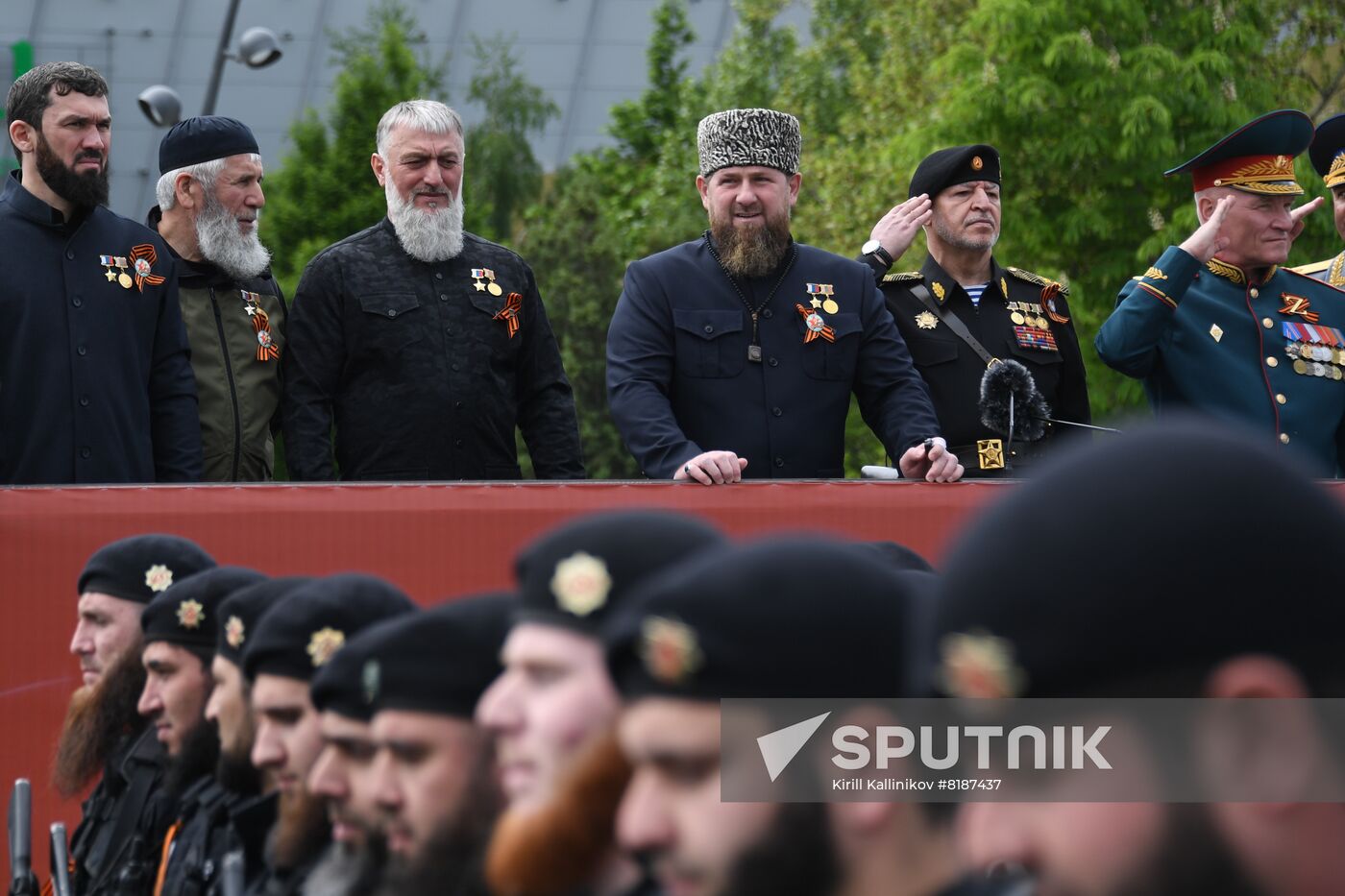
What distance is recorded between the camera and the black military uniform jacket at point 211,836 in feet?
11.4

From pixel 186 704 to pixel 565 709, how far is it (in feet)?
6.25

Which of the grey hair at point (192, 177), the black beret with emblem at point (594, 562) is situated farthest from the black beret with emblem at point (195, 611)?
the grey hair at point (192, 177)

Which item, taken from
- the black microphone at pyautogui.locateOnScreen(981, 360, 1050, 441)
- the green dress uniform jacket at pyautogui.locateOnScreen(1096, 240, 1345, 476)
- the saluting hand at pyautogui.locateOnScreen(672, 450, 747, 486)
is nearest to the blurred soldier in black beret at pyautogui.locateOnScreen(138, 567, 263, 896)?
the saluting hand at pyautogui.locateOnScreen(672, 450, 747, 486)

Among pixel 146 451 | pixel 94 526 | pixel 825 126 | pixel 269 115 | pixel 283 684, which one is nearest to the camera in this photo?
pixel 283 684

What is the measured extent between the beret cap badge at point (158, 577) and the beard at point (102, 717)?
0.15 metres

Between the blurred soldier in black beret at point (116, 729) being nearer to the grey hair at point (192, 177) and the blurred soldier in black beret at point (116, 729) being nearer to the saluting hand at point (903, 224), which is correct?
the grey hair at point (192, 177)

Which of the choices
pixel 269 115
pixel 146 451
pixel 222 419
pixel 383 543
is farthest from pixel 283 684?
→ pixel 269 115

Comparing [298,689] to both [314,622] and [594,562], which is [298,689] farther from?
[594,562]

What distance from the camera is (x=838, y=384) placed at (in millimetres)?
6840

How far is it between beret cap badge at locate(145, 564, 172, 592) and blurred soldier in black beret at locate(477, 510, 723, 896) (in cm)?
227

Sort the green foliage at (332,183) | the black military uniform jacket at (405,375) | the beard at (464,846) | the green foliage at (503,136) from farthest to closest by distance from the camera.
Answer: the green foliage at (503,136) → the green foliage at (332,183) → the black military uniform jacket at (405,375) → the beard at (464,846)

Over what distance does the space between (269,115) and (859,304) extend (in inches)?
1551

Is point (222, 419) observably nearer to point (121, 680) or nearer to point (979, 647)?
point (121, 680)

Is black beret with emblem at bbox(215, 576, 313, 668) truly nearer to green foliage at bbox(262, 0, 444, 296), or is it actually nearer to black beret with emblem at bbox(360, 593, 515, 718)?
black beret with emblem at bbox(360, 593, 515, 718)
